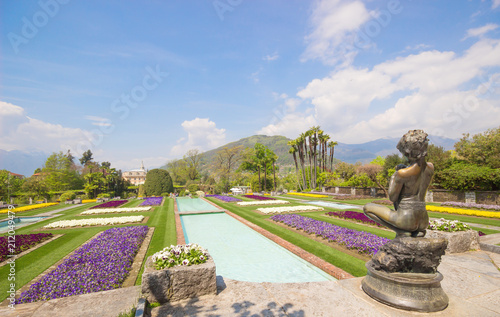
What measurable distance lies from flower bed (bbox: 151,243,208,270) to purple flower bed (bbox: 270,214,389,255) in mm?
5352

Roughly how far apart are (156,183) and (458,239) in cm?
3634

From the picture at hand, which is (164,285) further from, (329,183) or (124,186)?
(124,186)

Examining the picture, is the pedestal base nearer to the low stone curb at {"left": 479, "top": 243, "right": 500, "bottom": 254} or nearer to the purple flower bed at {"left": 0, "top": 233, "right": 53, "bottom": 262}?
the low stone curb at {"left": 479, "top": 243, "right": 500, "bottom": 254}

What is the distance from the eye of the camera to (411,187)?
3828 mm

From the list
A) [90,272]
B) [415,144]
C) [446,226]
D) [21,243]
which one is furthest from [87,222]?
[446,226]

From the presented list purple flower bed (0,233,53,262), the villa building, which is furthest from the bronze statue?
the villa building

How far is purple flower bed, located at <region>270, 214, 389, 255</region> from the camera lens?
727 centimetres

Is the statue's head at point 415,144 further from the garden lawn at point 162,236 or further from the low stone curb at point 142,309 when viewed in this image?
the garden lawn at point 162,236

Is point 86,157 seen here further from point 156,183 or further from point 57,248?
point 57,248

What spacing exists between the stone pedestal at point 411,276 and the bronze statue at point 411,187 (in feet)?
0.79

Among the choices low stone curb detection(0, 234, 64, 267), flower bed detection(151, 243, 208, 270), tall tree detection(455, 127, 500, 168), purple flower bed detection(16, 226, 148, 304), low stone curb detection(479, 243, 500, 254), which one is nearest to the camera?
flower bed detection(151, 243, 208, 270)

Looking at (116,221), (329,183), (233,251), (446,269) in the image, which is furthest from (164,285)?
(329,183)

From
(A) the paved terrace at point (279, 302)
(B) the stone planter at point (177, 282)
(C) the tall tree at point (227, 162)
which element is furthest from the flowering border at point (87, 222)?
(C) the tall tree at point (227, 162)

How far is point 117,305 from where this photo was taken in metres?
3.61
